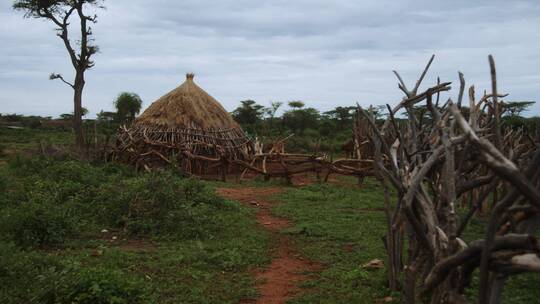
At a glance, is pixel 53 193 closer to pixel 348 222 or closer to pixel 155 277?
pixel 155 277

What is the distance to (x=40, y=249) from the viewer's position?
5.68 m

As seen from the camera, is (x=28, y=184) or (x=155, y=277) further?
(x=28, y=184)

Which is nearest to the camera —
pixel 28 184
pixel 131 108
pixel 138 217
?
pixel 138 217

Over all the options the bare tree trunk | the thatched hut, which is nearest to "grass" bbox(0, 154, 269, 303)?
the thatched hut

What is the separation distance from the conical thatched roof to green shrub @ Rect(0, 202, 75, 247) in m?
8.28

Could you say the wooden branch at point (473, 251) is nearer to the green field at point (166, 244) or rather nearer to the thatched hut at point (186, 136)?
the green field at point (166, 244)

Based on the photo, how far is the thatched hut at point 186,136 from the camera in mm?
12969

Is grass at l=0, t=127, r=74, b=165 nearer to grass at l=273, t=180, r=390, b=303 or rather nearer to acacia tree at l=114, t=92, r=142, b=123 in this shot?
acacia tree at l=114, t=92, r=142, b=123

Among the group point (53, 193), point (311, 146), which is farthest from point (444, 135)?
point (311, 146)

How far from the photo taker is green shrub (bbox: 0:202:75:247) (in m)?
5.73

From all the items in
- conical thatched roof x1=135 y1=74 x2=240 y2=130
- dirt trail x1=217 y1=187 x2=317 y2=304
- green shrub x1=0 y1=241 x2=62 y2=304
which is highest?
conical thatched roof x1=135 y1=74 x2=240 y2=130

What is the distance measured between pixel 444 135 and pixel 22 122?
3793 centimetres

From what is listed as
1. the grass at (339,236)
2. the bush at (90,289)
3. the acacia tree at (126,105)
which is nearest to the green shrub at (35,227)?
the bush at (90,289)

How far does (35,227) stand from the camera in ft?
19.2
